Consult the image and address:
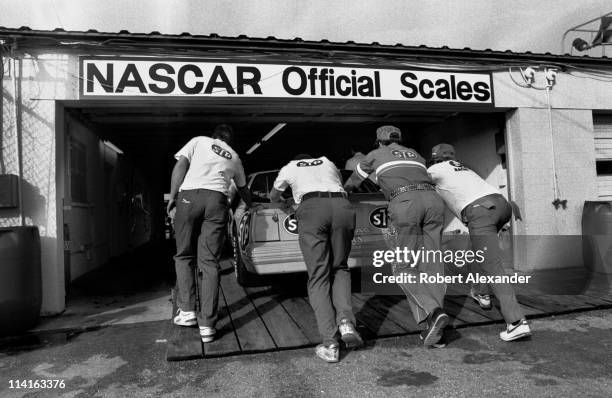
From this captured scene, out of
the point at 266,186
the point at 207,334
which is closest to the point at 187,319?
the point at 207,334

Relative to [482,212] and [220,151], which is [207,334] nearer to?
[220,151]

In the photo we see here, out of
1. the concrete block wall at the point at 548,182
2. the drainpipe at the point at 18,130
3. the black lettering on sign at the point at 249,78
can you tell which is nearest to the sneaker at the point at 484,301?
the concrete block wall at the point at 548,182

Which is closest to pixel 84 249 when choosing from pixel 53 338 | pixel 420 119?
pixel 53 338

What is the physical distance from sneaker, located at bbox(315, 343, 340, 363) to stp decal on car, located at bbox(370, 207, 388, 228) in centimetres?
183

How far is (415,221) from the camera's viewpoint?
3377mm

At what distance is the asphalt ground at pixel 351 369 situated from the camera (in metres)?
2.57

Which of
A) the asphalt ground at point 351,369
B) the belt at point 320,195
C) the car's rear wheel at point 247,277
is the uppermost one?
the belt at point 320,195

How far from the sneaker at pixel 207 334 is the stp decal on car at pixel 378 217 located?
82.7 inches

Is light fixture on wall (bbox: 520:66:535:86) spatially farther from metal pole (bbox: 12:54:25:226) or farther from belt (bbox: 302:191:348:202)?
metal pole (bbox: 12:54:25:226)

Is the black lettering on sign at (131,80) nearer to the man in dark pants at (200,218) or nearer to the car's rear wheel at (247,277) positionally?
the man in dark pants at (200,218)

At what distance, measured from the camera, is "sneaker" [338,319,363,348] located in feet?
10.00

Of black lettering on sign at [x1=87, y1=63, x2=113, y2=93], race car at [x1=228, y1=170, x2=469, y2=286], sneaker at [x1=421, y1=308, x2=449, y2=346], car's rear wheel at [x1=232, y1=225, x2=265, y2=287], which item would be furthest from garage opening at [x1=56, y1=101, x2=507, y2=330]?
sneaker at [x1=421, y1=308, x2=449, y2=346]

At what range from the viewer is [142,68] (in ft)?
15.7

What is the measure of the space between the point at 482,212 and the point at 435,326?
3.93ft
